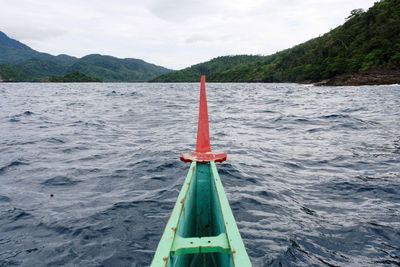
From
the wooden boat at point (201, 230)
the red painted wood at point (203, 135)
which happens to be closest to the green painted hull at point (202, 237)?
the wooden boat at point (201, 230)

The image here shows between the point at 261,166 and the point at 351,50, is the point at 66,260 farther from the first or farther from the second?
the point at 351,50

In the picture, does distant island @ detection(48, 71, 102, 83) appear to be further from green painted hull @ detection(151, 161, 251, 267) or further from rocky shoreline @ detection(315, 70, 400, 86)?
green painted hull @ detection(151, 161, 251, 267)

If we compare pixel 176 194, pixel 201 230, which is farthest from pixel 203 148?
pixel 201 230

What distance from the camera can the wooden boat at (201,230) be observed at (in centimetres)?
183

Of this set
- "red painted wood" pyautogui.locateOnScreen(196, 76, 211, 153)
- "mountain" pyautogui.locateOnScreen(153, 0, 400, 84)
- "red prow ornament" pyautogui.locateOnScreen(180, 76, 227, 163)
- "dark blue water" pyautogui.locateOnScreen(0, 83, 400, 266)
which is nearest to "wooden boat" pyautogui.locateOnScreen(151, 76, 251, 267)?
"red prow ornament" pyautogui.locateOnScreen(180, 76, 227, 163)

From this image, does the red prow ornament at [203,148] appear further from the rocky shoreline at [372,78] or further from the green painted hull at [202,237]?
the rocky shoreline at [372,78]

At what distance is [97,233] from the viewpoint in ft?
11.2

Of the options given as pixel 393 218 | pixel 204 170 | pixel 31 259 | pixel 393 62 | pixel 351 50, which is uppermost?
pixel 351 50

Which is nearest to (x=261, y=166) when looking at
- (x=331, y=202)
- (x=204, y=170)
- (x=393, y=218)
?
(x=331, y=202)

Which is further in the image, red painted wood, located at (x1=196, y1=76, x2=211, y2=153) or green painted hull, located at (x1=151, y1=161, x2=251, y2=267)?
red painted wood, located at (x1=196, y1=76, x2=211, y2=153)

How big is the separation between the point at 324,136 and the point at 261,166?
173 inches

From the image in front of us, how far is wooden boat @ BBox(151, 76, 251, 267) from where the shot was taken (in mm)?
1830

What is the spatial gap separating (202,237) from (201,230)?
1.56 meters

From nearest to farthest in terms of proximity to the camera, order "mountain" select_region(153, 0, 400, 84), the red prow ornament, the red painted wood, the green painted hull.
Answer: the green painted hull < the red prow ornament < the red painted wood < "mountain" select_region(153, 0, 400, 84)
